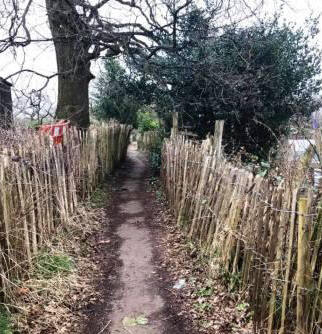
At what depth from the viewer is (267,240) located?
120 inches

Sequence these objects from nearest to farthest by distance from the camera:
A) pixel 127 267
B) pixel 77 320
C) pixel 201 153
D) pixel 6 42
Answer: pixel 77 320 < pixel 127 267 < pixel 201 153 < pixel 6 42

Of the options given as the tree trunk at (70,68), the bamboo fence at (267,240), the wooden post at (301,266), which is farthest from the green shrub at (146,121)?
the wooden post at (301,266)

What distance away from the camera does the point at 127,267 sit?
4871 mm

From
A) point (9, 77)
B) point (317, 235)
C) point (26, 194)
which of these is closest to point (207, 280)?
point (317, 235)

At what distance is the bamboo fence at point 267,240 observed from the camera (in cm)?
252

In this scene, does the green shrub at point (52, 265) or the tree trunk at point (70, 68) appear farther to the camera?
the tree trunk at point (70, 68)

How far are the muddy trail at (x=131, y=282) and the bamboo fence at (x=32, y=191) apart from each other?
32.8 inches

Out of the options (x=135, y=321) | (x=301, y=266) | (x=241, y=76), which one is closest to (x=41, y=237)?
(x=135, y=321)

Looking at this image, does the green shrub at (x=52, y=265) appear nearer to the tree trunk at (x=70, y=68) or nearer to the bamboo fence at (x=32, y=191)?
the bamboo fence at (x=32, y=191)

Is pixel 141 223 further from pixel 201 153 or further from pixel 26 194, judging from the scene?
pixel 26 194

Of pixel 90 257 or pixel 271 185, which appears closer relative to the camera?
pixel 271 185

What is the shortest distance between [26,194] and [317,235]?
2.87m

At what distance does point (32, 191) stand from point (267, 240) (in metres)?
2.64

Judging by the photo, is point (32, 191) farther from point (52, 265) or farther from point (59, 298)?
point (59, 298)
